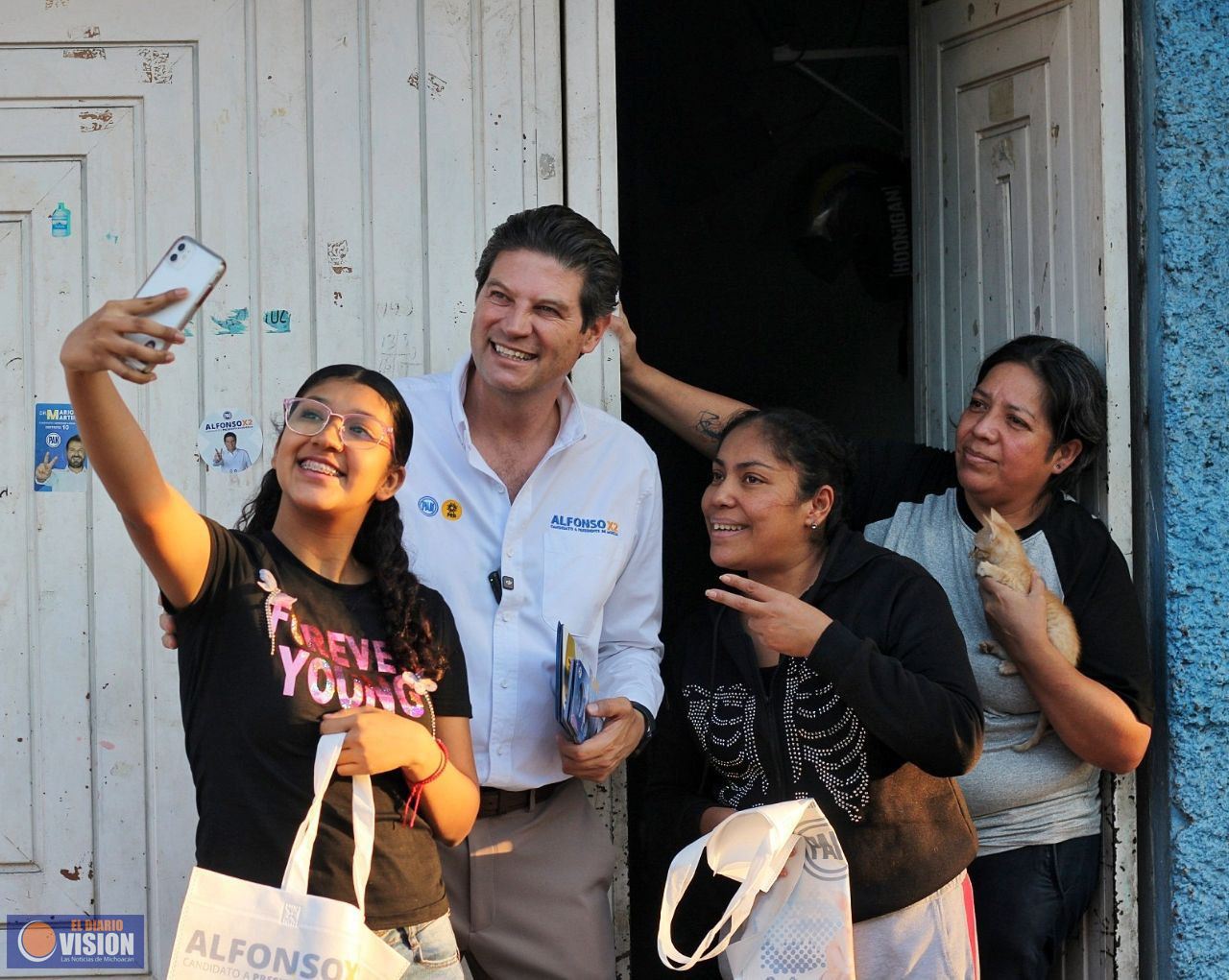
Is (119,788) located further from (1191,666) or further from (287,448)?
(1191,666)

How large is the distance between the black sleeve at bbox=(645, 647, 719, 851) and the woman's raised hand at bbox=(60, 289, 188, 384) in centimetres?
142

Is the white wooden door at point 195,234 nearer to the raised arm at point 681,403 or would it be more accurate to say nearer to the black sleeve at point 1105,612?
the raised arm at point 681,403

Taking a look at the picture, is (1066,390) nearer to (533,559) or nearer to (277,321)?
(533,559)

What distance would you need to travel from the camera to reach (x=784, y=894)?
8.59 feet

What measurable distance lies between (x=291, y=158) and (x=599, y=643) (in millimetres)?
1338

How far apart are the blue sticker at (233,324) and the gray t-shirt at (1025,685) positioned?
1.67 metres

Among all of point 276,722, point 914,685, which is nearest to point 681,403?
point 914,685

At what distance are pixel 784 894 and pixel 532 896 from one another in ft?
1.99

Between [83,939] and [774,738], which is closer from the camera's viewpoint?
[774,738]

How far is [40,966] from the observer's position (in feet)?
10.4

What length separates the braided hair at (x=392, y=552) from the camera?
2.48 meters

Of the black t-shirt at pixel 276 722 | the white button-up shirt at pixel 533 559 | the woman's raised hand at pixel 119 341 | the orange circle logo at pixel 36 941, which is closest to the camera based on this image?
the woman's raised hand at pixel 119 341

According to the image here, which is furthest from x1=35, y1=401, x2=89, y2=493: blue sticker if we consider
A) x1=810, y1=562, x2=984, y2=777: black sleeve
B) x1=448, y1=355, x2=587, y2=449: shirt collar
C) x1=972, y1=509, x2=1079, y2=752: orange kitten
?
x1=972, y1=509, x2=1079, y2=752: orange kitten

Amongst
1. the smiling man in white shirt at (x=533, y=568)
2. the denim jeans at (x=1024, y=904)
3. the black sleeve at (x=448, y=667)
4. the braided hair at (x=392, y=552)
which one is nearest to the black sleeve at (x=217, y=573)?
the braided hair at (x=392, y=552)
